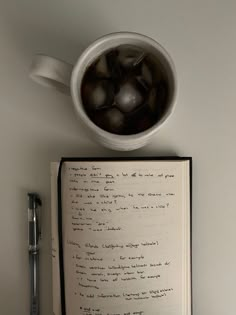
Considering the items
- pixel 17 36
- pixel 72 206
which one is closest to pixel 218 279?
pixel 72 206

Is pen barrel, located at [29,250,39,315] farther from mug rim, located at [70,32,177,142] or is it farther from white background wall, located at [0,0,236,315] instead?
mug rim, located at [70,32,177,142]

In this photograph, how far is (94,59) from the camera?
0.56 meters

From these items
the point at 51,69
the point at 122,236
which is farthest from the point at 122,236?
the point at 51,69

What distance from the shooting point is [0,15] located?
25.5 inches

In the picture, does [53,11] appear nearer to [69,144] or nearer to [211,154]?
[69,144]

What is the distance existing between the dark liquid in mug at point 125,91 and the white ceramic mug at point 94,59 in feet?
0.05

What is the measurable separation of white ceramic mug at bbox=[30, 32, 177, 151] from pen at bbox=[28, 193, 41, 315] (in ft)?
0.60

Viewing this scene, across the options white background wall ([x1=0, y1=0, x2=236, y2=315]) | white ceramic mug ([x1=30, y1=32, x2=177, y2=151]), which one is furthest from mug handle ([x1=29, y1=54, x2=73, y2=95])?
white background wall ([x1=0, y1=0, x2=236, y2=315])

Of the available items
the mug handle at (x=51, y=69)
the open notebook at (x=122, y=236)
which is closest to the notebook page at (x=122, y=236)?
the open notebook at (x=122, y=236)

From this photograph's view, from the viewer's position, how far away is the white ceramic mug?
517mm

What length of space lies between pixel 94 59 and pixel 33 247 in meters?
0.34

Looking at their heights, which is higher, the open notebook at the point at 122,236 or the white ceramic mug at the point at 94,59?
the white ceramic mug at the point at 94,59

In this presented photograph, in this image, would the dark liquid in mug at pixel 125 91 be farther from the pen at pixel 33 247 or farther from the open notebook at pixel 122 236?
the pen at pixel 33 247

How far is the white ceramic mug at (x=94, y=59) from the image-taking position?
0.52 metres
